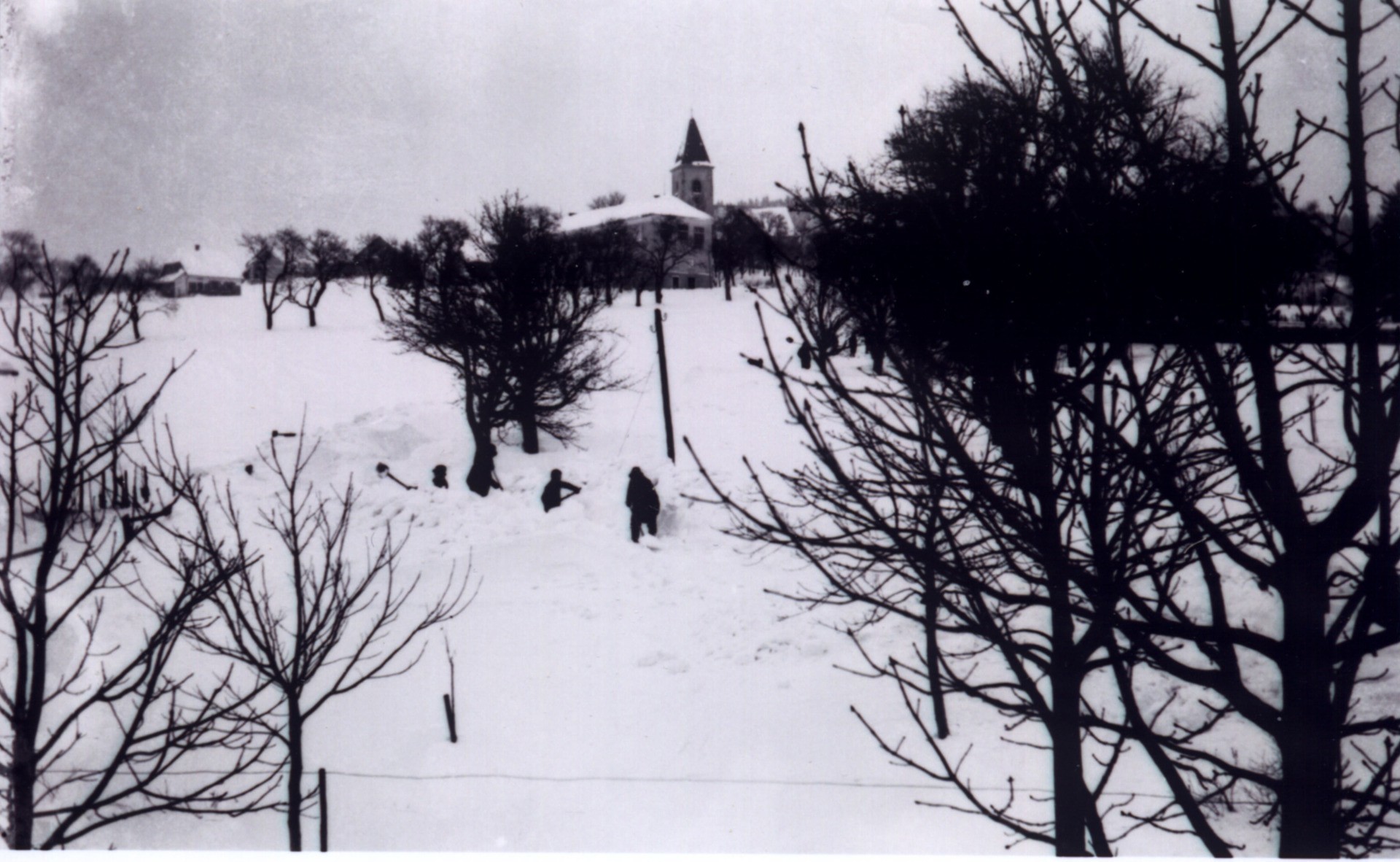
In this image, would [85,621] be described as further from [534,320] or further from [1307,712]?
[534,320]

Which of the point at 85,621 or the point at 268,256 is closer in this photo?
the point at 85,621

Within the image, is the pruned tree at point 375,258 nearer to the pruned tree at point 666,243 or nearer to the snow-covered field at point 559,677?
the snow-covered field at point 559,677

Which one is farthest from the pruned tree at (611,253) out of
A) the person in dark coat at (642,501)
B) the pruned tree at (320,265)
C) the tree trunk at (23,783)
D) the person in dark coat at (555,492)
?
the tree trunk at (23,783)

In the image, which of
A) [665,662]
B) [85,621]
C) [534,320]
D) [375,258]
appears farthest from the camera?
[375,258]

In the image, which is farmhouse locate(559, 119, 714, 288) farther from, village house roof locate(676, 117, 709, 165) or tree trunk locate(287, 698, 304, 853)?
tree trunk locate(287, 698, 304, 853)

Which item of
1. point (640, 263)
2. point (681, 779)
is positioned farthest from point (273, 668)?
point (640, 263)

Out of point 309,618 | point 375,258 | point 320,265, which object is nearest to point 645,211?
point 375,258

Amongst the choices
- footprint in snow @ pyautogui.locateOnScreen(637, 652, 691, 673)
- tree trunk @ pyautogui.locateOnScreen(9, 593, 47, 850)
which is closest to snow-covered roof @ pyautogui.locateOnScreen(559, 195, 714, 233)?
footprint in snow @ pyautogui.locateOnScreen(637, 652, 691, 673)
